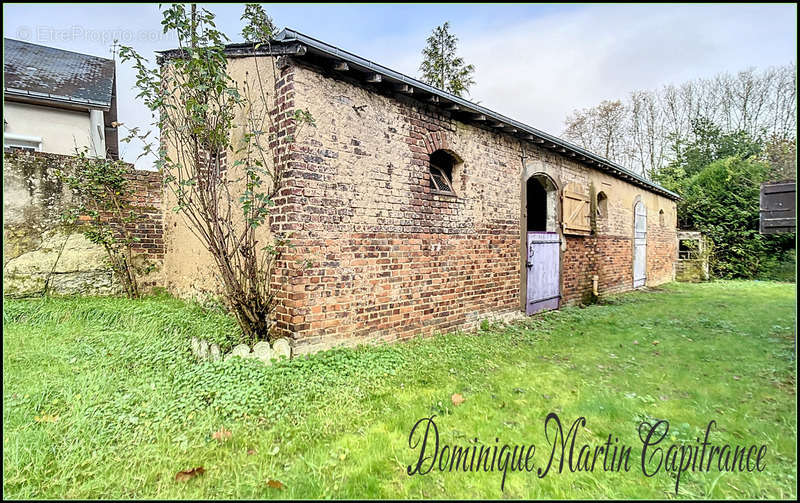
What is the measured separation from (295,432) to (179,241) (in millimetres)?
4422

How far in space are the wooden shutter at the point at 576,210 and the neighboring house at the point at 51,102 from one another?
10.5 metres

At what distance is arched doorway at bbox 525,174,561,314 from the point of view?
7.20m

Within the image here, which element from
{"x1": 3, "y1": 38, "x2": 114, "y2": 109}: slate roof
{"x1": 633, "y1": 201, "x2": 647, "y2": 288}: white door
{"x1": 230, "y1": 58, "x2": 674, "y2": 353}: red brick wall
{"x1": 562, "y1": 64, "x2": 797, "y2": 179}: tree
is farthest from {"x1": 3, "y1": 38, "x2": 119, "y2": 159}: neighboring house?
{"x1": 562, "y1": 64, "x2": 797, "y2": 179}: tree

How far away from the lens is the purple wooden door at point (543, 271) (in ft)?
23.7

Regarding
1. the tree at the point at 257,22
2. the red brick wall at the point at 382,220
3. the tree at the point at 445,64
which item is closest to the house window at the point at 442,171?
the red brick wall at the point at 382,220

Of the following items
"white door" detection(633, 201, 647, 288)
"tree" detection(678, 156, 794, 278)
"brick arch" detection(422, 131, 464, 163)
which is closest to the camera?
"brick arch" detection(422, 131, 464, 163)

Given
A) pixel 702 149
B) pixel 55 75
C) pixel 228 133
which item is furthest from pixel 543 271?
pixel 702 149

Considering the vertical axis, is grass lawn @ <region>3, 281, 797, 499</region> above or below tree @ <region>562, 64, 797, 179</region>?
below

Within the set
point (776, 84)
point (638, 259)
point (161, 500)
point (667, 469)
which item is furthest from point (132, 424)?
point (776, 84)

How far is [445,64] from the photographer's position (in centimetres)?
1772

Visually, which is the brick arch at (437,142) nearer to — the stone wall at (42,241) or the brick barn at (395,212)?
the brick barn at (395,212)

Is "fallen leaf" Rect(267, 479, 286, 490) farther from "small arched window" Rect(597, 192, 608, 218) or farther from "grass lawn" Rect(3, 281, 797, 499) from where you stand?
"small arched window" Rect(597, 192, 608, 218)

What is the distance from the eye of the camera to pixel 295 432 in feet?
8.86

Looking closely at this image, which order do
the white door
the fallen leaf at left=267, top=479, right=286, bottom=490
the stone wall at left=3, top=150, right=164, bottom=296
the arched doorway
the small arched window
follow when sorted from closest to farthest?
the fallen leaf at left=267, top=479, right=286, bottom=490 < the stone wall at left=3, top=150, right=164, bottom=296 < the arched doorway < the small arched window < the white door
